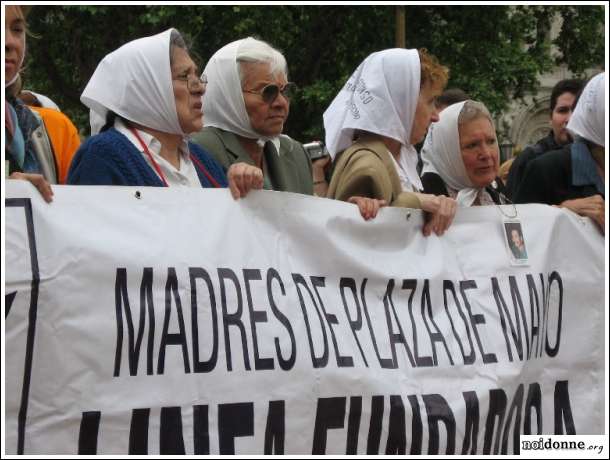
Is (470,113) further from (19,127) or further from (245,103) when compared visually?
(19,127)

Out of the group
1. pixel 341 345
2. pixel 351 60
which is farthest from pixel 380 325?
pixel 351 60

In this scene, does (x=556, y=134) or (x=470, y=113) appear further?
(x=556, y=134)

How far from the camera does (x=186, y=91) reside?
4.05 m

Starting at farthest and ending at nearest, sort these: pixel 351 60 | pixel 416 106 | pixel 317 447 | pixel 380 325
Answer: pixel 351 60, pixel 416 106, pixel 380 325, pixel 317 447

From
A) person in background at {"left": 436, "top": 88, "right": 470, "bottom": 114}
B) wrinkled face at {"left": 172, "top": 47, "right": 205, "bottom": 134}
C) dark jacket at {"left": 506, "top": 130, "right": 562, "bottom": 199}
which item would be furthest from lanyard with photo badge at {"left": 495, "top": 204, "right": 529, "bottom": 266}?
person in background at {"left": 436, "top": 88, "right": 470, "bottom": 114}

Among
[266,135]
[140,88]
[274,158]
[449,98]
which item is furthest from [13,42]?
[449,98]

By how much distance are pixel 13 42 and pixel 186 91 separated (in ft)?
1.96

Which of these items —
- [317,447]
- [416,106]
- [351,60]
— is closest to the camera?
[317,447]

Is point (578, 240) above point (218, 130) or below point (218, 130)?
below

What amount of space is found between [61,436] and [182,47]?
1454mm

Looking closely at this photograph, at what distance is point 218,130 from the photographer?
473cm

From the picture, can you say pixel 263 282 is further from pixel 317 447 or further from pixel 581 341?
pixel 581 341

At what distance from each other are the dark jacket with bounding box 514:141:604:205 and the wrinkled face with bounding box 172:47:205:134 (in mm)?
1761

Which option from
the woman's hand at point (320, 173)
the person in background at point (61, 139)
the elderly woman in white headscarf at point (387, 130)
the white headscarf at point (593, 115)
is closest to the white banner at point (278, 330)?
the elderly woman in white headscarf at point (387, 130)
